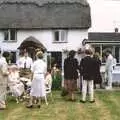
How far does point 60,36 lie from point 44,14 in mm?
2644

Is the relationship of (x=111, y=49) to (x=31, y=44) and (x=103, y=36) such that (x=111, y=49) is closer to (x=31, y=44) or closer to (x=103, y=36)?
(x=103, y=36)

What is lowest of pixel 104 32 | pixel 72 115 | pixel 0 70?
pixel 72 115

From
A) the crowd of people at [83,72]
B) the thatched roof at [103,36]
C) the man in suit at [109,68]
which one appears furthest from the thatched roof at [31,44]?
the crowd of people at [83,72]

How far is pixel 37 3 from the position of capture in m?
52.9

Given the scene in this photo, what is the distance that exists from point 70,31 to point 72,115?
3319cm

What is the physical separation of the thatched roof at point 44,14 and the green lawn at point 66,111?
28.2m

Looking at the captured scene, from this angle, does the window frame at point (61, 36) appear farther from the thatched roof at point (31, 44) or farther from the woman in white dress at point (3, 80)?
the woman in white dress at point (3, 80)

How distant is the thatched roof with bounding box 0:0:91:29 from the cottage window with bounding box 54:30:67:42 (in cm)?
59

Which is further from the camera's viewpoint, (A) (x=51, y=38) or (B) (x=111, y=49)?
(A) (x=51, y=38)

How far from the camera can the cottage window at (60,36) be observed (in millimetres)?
51188

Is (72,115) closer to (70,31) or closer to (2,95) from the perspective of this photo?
(2,95)

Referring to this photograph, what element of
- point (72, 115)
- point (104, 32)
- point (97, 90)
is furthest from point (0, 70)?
point (104, 32)

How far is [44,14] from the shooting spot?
52062mm

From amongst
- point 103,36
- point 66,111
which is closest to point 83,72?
point 66,111
